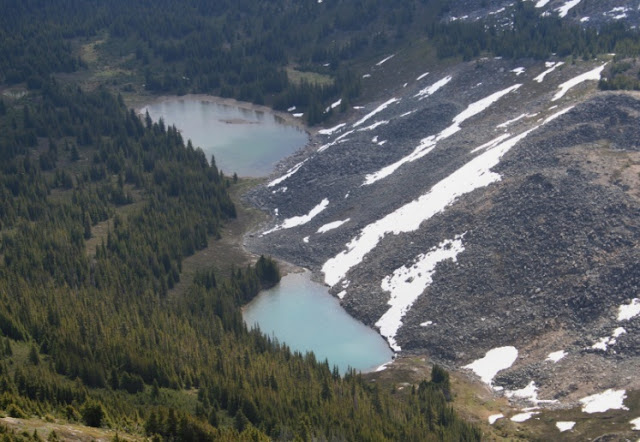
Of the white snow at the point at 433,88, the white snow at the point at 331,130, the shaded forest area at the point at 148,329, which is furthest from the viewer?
the white snow at the point at 331,130

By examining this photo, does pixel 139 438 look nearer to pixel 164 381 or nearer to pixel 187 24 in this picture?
pixel 164 381

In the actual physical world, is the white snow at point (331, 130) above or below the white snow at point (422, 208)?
below

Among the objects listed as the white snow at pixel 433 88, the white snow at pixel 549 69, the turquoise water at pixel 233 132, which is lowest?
the turquoise water at pixel 233 132

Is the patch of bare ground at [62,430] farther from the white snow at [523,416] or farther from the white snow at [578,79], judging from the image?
the white snow at [578,79]

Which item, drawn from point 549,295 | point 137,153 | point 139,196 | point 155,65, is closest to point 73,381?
point 549,295

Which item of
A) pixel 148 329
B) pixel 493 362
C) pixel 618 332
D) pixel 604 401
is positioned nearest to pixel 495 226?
pixel 493 362

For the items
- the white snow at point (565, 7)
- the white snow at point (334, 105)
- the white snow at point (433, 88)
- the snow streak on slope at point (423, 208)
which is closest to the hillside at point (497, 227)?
the snow streak on slope at point (423, 208)

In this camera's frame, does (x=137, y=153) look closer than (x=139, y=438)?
No
